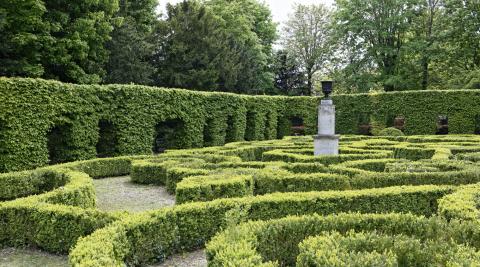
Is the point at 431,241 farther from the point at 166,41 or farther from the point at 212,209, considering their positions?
the point at 166,41

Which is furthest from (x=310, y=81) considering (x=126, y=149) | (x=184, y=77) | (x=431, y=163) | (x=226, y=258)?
(x=226, y=258)

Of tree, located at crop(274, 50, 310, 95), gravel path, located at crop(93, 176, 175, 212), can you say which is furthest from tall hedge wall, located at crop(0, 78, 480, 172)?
tree, located at crop(274, 50, 310, 95)

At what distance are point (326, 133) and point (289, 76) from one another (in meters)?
35.1

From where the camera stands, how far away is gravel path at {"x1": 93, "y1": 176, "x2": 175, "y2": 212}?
33.6 ft

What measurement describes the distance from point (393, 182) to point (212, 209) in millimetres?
4572

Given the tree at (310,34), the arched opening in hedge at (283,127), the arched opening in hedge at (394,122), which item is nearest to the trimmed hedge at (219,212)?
the arched opening in hedge at (394,122)

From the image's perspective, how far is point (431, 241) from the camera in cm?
499

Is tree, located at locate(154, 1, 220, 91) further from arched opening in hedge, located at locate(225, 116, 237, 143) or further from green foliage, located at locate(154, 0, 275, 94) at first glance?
arched opening in hedge, located at locate(225, 116, 237, 143)

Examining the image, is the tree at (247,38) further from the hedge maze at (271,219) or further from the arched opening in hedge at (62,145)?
the hedge maze at (271,219)

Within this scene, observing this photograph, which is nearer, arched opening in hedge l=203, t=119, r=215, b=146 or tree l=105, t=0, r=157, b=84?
arched opening in hedge l=203, t=119, r=215, b=146

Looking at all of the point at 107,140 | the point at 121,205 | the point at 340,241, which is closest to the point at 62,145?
the point at 107,140

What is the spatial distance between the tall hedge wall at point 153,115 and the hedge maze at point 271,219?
12.6 feet

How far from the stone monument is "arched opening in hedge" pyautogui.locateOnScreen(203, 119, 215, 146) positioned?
955 centimetres

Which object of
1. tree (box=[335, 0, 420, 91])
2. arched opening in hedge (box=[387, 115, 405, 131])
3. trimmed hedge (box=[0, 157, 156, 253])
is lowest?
trimmed hedge (box=[0, 157, 156, 253])
